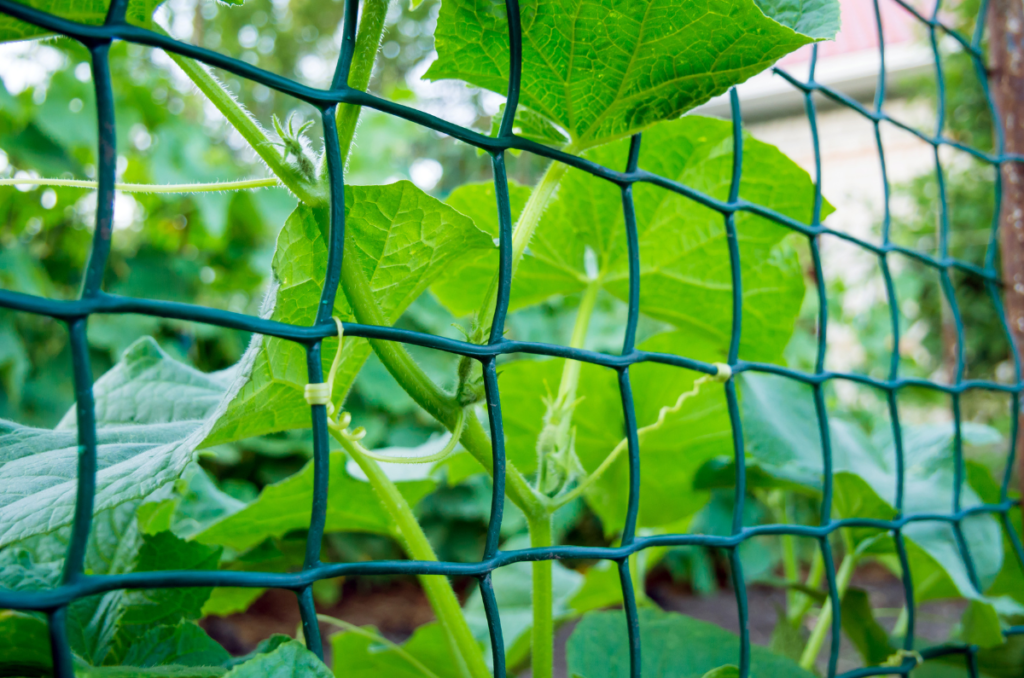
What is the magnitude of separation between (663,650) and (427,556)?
24 cm

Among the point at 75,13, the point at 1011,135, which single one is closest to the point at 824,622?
the point at 1011,135

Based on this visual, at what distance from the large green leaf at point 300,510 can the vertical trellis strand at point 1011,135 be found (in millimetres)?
674

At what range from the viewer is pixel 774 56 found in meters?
0.35

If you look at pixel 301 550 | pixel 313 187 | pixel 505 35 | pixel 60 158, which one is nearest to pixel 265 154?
pixel 313 187

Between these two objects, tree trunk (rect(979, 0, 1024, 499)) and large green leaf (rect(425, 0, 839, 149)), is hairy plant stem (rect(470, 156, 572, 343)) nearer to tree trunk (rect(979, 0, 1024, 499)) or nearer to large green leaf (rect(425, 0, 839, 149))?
large green leaf (rect(425, 0, 839, 149))

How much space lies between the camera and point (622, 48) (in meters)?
0.36

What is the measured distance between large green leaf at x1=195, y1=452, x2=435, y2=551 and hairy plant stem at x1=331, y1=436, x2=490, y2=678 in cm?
11

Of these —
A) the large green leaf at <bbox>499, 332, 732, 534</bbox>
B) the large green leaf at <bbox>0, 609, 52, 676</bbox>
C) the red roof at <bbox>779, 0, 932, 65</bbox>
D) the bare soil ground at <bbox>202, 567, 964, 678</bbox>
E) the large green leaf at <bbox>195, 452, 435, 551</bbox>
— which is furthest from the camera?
the red roof at <bbox>779, 0, 932, 65</bbox>

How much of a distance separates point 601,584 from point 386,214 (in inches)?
23.1

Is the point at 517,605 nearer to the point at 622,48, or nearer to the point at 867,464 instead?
the point at 867,464

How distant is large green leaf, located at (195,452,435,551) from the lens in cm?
48

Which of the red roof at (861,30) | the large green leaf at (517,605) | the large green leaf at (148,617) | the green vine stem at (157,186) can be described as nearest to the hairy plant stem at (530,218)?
the green vine stem at (157,186)

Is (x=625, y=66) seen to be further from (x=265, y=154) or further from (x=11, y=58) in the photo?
(x=11, y=58)

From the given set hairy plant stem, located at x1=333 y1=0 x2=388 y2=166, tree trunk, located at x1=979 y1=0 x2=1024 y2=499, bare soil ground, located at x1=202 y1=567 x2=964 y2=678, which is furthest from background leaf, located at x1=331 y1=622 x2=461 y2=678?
bare soil ground, located at x1=202 y1=567 x2=964 y2=678
